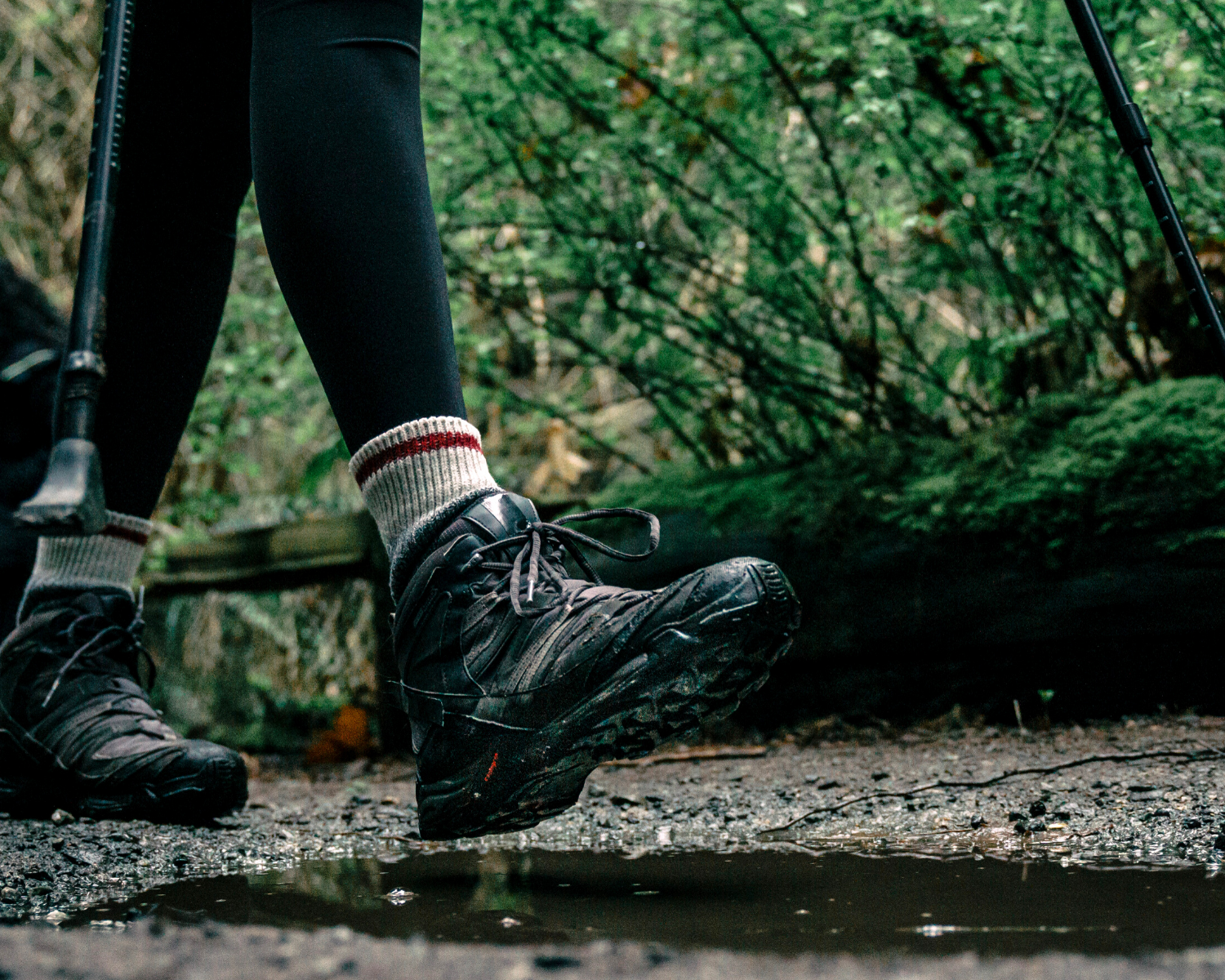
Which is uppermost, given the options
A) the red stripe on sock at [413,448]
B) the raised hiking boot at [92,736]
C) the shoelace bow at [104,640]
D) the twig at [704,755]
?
the red stripe on sock at [413,448]

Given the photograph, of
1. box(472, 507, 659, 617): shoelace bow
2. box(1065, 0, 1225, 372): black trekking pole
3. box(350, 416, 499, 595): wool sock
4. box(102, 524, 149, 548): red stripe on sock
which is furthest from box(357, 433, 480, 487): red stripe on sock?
box(1065, 0, 1225, 372): black trekking pole

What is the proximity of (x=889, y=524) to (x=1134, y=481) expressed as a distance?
52cm

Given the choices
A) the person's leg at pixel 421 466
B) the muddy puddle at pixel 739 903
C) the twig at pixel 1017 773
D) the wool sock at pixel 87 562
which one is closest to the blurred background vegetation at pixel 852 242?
the twig at pixel 1017 773

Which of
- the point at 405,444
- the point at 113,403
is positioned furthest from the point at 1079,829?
the point at 113,403

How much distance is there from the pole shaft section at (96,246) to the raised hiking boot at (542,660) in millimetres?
403

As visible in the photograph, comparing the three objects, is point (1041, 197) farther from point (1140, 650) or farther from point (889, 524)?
point (1140, 650)

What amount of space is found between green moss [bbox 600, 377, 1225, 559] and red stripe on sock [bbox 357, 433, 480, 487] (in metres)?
1.45

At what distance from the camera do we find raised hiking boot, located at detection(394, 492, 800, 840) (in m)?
1.13

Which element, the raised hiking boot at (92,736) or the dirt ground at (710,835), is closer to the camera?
the dirt ground at (710,835)

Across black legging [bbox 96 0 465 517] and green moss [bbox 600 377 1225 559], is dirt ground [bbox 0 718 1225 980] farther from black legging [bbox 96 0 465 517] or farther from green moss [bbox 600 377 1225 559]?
black legging [bbox 96 0 465 517]

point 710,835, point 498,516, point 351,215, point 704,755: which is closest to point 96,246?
point 351,215

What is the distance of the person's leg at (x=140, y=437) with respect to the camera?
164cm

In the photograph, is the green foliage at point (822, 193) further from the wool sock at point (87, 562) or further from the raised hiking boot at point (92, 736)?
the raised hiking boot at point (92, 736)

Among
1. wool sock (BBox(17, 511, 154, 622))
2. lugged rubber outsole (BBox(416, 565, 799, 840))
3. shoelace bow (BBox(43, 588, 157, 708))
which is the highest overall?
wool sock (BBox(17, 511, 154, 622))
